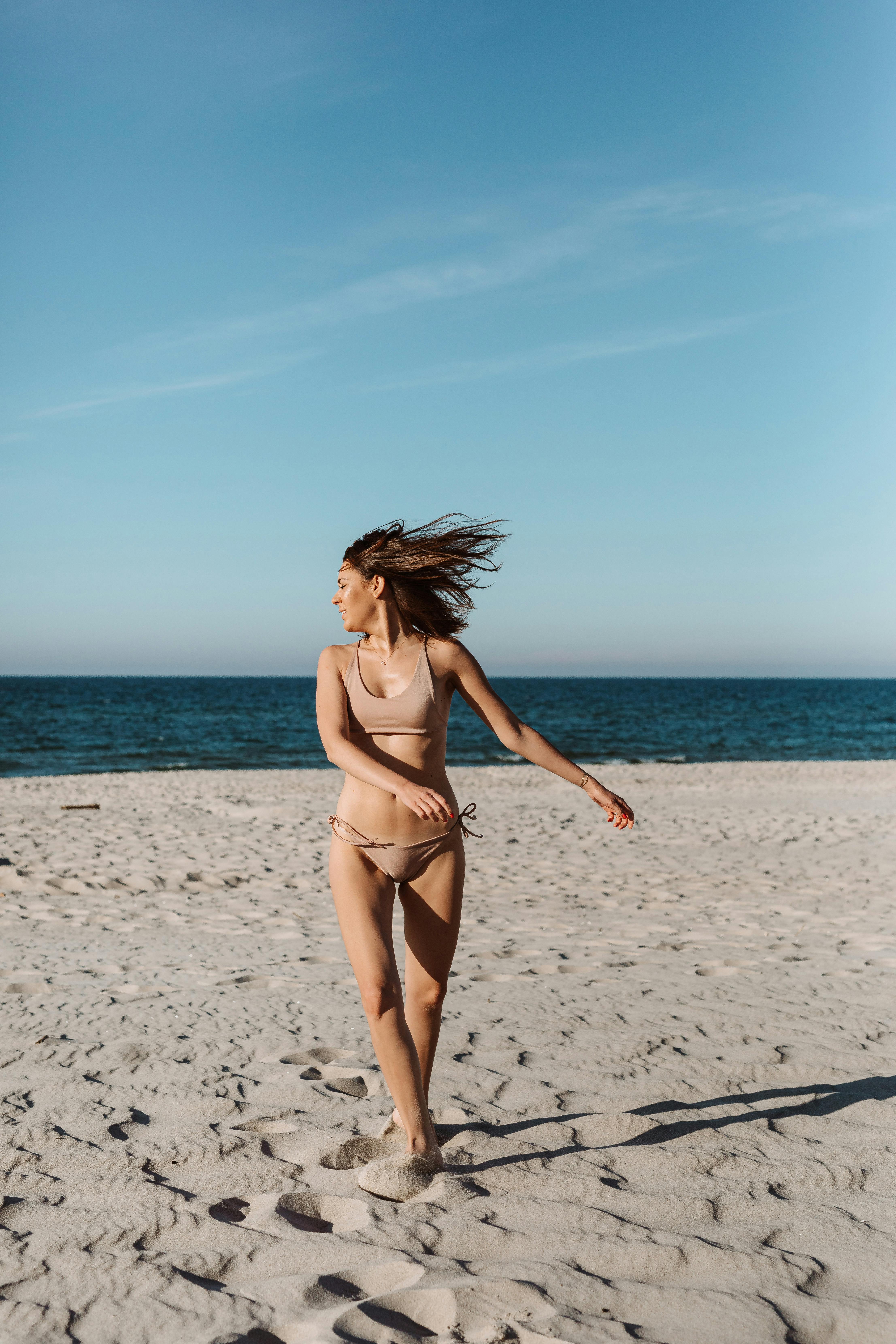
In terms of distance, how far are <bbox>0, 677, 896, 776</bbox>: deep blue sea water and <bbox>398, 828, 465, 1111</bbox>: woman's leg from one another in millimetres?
13619

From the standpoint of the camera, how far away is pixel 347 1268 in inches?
93.4

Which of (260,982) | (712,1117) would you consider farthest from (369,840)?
(260,982)

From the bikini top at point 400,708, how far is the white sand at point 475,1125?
1.39 metres

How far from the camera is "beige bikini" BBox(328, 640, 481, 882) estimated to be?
2.96 meters

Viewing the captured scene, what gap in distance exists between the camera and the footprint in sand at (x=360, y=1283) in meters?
2.24

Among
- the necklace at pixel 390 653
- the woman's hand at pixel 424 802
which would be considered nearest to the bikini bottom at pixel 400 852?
the woman's hand at pixel 424 802

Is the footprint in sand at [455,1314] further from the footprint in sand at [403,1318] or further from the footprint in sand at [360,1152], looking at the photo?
the footprint in sand at [360,1152]

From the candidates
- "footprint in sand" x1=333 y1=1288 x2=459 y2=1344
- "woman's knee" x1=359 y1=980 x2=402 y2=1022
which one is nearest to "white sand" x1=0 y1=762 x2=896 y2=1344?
"footprint in sand" x1=333 y1=1288 x2=459 y2=1344

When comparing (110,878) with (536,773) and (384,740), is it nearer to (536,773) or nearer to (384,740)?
(384,740)

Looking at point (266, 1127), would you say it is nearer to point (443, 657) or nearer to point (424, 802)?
point (424, 802)

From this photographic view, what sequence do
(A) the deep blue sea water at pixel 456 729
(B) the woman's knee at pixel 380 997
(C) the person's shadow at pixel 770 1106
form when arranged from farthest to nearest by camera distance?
(A) the deep blue sea water at pixel 456 729, (C) the person's shadow at pixel 770 1106, (B) the woman's knee at pixel 380 997

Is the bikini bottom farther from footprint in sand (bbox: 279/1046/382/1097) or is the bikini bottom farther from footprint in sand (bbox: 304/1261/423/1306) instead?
footprint in sand (bbox: 279/1046/382/1097)

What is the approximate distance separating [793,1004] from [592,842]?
5.99 metres

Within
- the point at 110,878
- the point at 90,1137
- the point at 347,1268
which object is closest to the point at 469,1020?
the point at 90,1137
